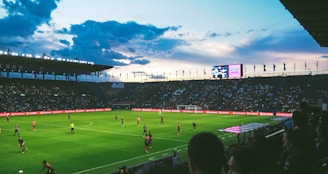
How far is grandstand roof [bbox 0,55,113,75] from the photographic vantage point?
78.9 meters

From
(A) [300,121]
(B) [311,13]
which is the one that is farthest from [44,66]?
(A) [300,121]

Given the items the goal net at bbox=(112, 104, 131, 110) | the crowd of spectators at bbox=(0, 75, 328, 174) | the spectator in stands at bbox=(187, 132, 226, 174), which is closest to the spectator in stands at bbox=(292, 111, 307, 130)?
the spectator in stands at bbox=(187, 132, 226, 174)

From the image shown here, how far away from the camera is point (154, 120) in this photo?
6172 centimetres

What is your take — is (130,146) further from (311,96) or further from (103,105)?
(103,105)

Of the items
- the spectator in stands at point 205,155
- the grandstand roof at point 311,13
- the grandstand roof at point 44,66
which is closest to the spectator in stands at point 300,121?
the spectator in stands at point 205,155

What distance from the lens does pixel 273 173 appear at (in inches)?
188

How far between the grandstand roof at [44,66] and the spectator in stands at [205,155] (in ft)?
266

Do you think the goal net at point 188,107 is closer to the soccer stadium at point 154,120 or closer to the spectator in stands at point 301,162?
the soccer stadium at point 154,120

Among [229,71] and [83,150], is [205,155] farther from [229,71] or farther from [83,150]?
[229,71]

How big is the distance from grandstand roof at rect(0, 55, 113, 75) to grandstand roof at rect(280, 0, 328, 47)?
73.0m

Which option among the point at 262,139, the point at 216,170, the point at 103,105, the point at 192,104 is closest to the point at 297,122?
the point at 262,139

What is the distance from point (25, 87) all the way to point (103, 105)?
25995 mm

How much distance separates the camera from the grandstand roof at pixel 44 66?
78.9 m

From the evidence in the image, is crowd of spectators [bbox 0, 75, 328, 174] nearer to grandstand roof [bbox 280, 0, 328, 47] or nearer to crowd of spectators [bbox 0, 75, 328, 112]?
crowd of spectators [bbox 0, 75, 328, 112]
